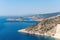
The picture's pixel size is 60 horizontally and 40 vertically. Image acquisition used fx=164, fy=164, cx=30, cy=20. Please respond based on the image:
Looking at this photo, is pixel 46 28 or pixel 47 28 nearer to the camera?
pixel 47 28

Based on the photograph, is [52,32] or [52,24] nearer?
[52,32]

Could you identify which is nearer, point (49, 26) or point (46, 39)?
point (46, 39)

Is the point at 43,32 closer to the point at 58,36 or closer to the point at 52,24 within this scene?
the point at 52,24

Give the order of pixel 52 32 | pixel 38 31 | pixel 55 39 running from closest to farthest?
pixel 55 39
pixel 52 32
pixel 38 31

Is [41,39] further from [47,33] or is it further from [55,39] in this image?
[47,33]

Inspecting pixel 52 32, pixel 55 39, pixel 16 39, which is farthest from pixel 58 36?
pixel 16 39

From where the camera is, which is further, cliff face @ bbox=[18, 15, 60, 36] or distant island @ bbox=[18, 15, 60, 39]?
cliff face @ bbox=[18, 15, 60, 36]

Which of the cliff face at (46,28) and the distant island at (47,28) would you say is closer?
the distant island at (47,28)

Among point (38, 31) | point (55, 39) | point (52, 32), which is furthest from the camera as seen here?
point (38, 31)

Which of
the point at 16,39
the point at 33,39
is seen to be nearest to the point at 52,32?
the point at 33,39
